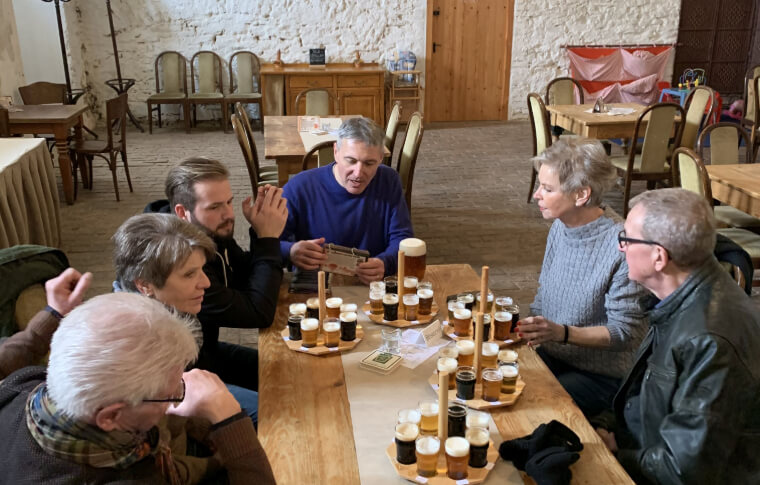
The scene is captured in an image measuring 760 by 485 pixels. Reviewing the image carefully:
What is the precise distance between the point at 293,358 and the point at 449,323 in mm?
511

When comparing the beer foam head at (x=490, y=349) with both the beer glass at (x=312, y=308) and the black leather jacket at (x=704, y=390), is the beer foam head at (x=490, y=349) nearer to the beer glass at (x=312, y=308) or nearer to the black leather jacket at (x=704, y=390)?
the black leather jacket at (x=704, y=390)

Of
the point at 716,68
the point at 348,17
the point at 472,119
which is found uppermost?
the point at 348,17

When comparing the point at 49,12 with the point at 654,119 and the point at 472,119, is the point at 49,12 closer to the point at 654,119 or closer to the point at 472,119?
the point at 472,119

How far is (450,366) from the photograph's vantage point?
70.7 inches

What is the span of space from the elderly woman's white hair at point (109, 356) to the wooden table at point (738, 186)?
3.53 m

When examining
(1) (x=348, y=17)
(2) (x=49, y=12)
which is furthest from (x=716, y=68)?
(2) (x=49, y=12)

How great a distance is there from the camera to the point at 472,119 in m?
9.98

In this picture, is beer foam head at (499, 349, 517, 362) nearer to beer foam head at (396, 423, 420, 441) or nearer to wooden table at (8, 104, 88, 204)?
beer foam head at (396, 423, 420, 441)

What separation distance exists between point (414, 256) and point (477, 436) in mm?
1003

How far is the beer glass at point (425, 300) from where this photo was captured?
2225 mm

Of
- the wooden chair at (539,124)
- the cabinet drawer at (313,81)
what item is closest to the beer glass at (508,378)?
the wooden chair at (539,124)

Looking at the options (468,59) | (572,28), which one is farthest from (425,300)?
(572,28)

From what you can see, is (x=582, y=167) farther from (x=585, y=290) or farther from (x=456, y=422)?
(x=456, y=422)

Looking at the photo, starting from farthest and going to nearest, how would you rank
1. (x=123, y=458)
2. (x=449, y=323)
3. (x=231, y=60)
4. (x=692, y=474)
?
(x=231, y=60)
(x=449, y=323)
(x=692, y=474)
(x=123, y=458)
